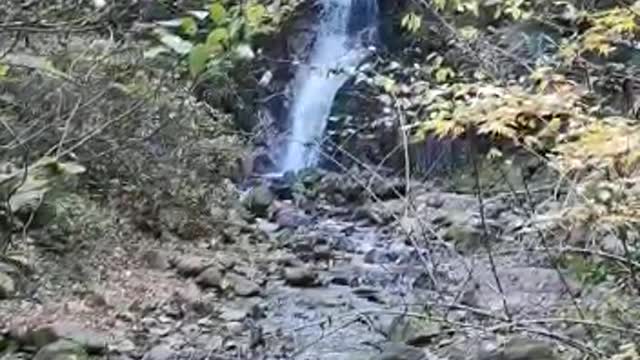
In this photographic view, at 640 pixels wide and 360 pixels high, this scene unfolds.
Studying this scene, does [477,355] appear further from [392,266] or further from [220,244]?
[220,244]

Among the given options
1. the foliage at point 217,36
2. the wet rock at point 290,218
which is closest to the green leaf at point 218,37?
the foliage at point 217,36

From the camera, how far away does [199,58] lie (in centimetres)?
122

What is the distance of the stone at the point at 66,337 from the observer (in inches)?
175

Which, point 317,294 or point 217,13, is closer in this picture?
point 217,13

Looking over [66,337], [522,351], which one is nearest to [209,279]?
[66,337]

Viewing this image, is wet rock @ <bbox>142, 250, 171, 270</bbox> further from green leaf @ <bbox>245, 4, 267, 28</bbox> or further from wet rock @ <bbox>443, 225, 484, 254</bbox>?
green leaf @ <bbox>245, 4, 267, 28</bbox>

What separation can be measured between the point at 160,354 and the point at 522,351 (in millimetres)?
1938

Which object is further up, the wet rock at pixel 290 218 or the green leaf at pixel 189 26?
the green leaf at pixel 189 26

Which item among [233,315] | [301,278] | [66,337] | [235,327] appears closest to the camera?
[66,337]

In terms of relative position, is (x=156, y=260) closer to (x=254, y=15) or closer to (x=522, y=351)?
(x=522, y=351)

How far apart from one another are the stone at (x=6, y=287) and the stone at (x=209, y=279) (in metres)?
1.42

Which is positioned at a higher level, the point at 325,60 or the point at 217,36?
the point at 217,36

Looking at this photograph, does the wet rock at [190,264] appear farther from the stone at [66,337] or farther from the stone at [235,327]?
the stone at [66,337]

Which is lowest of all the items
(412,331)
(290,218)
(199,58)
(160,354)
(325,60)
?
(290,218)
